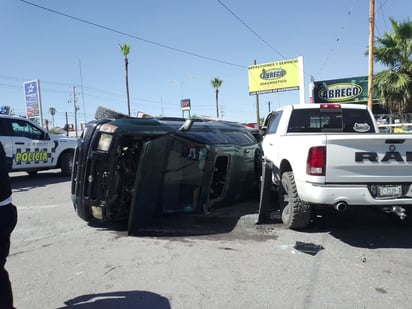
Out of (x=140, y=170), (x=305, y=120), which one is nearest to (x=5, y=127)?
(x=140, y=170)

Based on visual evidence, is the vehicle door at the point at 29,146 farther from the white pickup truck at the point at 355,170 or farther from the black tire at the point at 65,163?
the white pickup truck at the point at 355,170

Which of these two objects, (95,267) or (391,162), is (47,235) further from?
(391,162)

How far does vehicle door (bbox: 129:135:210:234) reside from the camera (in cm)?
543

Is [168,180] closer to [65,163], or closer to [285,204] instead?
[285,204]

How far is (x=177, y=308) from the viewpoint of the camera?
341 cm

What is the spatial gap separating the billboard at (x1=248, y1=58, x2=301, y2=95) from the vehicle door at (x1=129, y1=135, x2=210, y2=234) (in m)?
31.3

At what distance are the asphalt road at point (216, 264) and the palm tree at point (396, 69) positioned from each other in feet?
40.6

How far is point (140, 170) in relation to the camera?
536cm

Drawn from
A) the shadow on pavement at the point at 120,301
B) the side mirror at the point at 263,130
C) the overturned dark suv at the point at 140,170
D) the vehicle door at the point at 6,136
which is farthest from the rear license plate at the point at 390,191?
the vehicle door at the point at 6,136

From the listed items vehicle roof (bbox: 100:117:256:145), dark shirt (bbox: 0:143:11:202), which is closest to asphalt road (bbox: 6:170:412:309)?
dark shirt (bbox: 0:143:11:202)

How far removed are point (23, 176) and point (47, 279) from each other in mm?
10665

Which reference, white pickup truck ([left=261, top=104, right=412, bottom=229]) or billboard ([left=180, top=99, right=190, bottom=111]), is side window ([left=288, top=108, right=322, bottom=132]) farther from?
billboard ([left=180, top=99, right=190, bottom=111])

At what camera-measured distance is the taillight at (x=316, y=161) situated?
4762 millimetres

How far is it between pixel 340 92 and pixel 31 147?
2591cm
